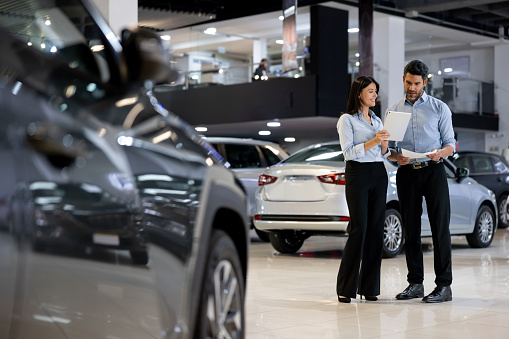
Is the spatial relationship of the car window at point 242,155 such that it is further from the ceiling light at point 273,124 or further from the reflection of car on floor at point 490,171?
the ceiling light at point 273,124

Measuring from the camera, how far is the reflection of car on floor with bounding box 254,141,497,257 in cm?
1073

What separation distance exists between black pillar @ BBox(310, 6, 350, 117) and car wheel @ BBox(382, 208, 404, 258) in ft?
40.9

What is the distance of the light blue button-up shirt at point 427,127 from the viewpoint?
7309 mm

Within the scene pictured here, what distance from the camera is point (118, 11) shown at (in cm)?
899

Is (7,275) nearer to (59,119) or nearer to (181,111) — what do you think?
(59,119)

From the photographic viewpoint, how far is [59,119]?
2447mm

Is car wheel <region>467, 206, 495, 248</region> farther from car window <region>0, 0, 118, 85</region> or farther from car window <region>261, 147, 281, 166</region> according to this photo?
car window <region>0, 0, 118, 85</region>

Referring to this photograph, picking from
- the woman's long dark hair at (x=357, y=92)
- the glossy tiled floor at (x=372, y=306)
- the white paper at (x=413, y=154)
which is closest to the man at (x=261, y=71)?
the glossy tiled floor at (x=372, y=306)

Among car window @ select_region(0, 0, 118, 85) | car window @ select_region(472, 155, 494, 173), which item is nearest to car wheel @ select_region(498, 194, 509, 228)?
car window @ select_region(472, 155, 494, 173)

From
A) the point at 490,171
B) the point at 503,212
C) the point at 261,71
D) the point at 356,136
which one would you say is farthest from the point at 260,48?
the point at 356,136

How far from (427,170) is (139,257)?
4.89 metres

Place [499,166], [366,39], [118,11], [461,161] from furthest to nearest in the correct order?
1. [366,39]
2. [499,166]
3. [461,161]
4. [118,11]

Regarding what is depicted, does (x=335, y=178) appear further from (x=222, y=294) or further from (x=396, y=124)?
(x=222, y=294)

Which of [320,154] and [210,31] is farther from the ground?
[210,31]
